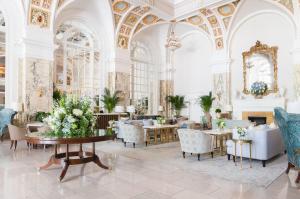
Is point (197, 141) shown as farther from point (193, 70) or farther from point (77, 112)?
point (193, 70)

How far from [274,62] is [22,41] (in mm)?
11058

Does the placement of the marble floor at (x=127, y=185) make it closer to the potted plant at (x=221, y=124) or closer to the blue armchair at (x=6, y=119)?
the potted plant at (x=221, y=124)

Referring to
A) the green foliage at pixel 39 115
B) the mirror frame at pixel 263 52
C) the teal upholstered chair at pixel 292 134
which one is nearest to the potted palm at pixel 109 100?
the green foliage at pixel 39 115

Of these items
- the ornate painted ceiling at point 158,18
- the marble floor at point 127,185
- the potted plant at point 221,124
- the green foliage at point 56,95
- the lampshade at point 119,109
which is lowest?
the marble floor at point 127,185

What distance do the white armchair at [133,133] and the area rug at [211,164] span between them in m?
0.44

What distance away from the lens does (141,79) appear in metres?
15.0

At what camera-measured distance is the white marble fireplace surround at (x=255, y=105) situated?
10.5 m

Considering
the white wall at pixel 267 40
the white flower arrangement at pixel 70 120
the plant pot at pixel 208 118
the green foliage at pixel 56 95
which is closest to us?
the white flower arrangement at pixel 70 120

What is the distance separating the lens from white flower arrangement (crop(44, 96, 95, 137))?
4.24 metres

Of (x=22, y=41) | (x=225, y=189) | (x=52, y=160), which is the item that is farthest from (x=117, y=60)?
(x=225, y=189)

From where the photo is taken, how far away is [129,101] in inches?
507

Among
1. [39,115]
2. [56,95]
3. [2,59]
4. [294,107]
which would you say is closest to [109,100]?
[56,95]

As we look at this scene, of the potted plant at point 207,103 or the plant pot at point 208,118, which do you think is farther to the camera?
the potted plant at point 207,103

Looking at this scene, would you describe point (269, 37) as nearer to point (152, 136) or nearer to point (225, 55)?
point (225, 55)
